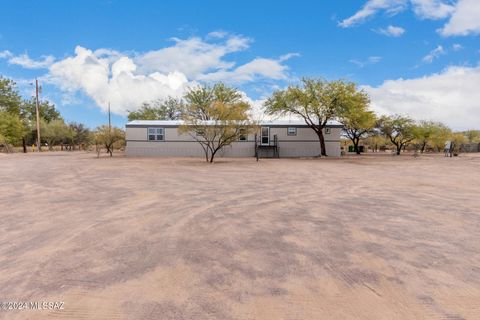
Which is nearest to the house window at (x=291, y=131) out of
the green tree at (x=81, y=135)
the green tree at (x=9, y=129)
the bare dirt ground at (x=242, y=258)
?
the bare dirt ground at (x=242, y=258)

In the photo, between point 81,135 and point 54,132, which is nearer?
point 54,132

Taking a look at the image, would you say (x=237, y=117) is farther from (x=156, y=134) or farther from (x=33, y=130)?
(x=33, y=130)

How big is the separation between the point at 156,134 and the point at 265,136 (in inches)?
451

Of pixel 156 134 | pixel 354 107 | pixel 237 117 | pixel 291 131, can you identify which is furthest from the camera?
pixel 291 131

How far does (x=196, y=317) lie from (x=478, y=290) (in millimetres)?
3006

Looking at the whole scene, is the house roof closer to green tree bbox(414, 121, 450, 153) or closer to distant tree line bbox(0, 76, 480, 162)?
distant tree line bbox(0, 76, 480, 162)

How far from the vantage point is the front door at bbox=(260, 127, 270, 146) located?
30188 millimetres

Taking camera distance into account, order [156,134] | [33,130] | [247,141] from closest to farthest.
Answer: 1. [156,134]
2. [247,141]
3. [33,130]

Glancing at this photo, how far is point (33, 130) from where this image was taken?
49.9 m

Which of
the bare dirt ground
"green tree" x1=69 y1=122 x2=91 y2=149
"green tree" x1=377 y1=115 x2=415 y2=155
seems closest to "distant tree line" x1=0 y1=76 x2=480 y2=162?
"green tree" x1=377 y1=115 x2=415 y2=155

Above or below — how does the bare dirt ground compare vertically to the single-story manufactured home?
below

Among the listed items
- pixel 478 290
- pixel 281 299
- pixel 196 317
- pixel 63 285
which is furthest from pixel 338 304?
pixel 63 285

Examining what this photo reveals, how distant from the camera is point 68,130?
5503cm

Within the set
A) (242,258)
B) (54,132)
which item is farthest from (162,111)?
(242,258)
